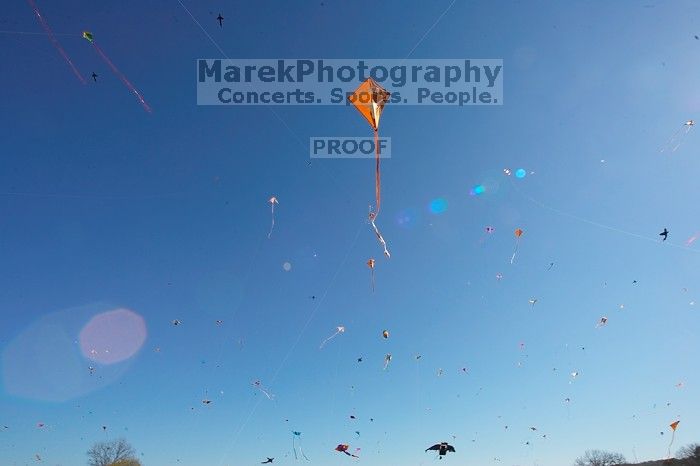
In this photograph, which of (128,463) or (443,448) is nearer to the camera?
(443,448)

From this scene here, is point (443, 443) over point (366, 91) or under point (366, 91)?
under

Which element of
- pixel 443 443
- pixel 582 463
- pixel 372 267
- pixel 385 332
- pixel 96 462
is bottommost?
pixel 582 463

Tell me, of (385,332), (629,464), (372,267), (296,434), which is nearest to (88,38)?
(372,267)

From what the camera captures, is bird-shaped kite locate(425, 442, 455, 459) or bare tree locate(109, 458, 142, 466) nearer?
bird-shaped kite locate(425, 442, 455, 459)

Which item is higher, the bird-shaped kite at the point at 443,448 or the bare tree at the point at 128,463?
the bird-shaped kite at the point at 443,448

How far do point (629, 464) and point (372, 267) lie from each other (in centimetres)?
5317

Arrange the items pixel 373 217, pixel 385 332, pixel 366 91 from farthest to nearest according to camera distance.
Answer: pixel 385 332 → pixel 373 217 → pixel 366 91

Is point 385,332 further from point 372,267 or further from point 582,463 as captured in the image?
point 582,463

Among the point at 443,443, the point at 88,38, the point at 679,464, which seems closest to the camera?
the point at 88,38

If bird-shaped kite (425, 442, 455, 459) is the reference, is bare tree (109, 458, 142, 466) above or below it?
below

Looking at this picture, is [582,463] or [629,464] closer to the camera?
[629,464]

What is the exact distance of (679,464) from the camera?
38188 millimetres

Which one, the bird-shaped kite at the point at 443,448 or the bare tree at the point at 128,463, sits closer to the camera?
the bird-shaped kite at the point at 443,448

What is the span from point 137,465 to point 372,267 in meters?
52.1
